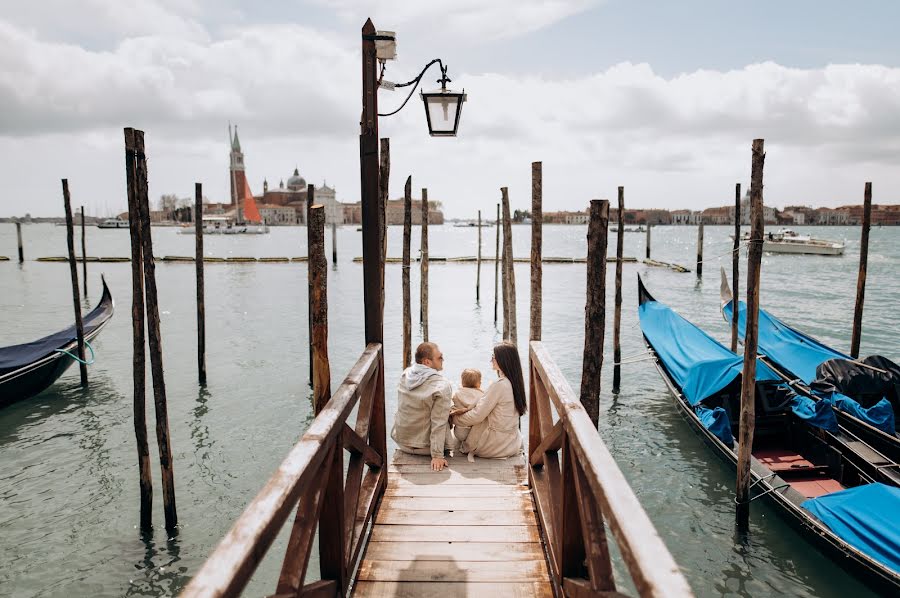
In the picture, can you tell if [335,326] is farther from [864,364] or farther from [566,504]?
[566,504]

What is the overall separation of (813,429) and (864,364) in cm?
165

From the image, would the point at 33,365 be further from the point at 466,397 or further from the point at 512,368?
the point at 512,368

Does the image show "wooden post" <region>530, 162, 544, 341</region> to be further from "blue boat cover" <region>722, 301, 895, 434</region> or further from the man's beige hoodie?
"blue boat cover" <region>722, 301, 895, 434</region>

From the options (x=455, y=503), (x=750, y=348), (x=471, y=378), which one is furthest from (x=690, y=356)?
(x=455, y=503)

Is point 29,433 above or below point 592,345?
below

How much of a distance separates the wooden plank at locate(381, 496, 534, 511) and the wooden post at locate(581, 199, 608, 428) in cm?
63

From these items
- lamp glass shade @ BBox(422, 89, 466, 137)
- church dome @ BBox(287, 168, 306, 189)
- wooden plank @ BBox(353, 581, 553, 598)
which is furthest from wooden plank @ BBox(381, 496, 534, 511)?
church dome @ BBox(287, 168, 306, 189)

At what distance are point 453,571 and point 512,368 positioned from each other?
1440 millimetres

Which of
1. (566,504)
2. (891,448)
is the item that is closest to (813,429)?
(891,448)

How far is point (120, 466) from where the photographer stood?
6.63 meters

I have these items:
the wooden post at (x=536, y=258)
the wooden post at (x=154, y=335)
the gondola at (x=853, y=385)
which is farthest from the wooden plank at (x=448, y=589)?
the gondola at (x=853, y=385)

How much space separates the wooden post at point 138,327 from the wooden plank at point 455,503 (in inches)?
96.2

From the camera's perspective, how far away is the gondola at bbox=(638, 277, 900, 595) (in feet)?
13.0

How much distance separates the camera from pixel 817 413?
583cm
